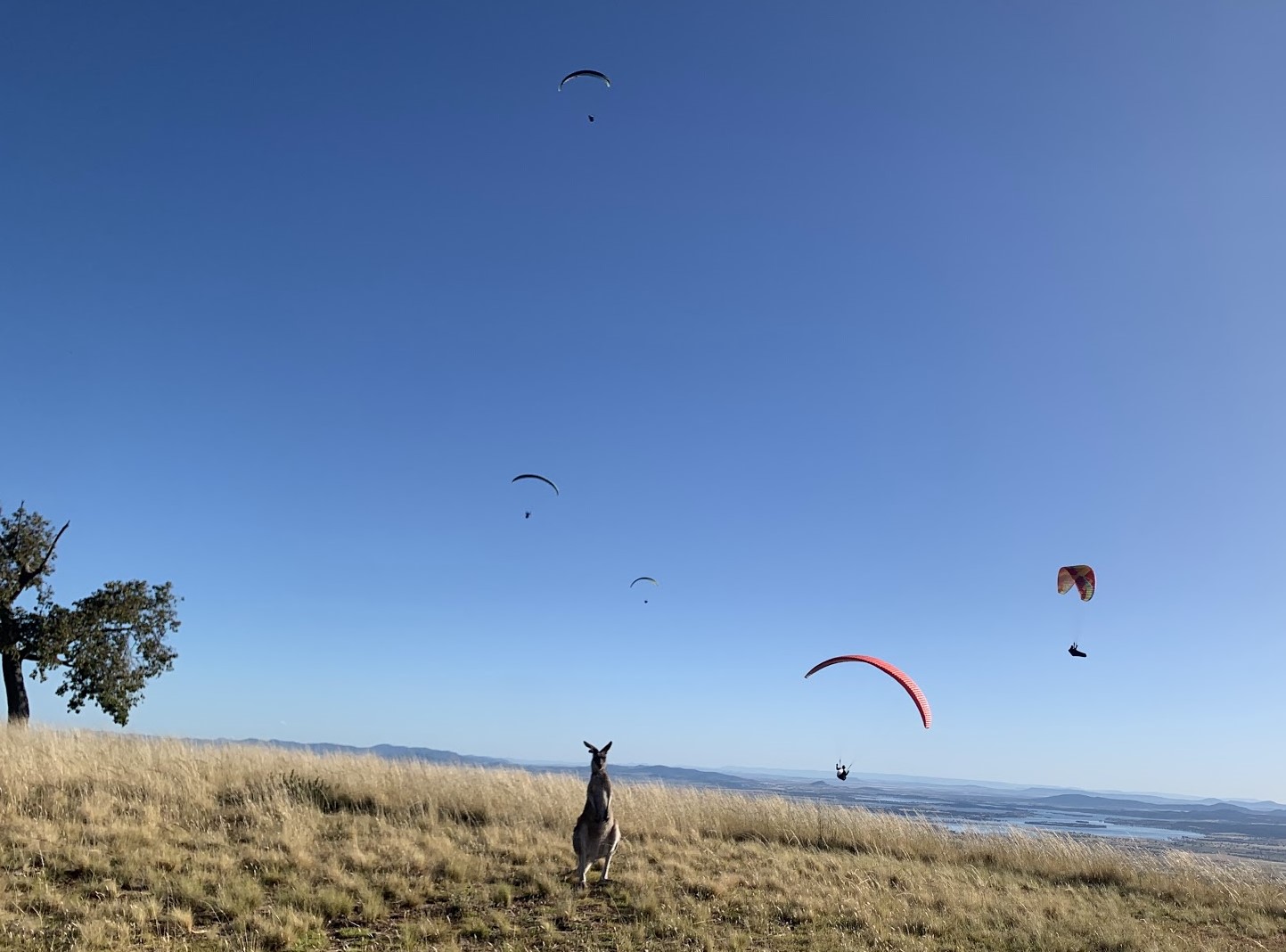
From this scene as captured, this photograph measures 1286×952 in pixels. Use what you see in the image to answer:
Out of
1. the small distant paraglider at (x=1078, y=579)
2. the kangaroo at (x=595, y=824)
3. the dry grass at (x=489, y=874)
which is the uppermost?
the small distant paraglider at (x=1078, y=579)

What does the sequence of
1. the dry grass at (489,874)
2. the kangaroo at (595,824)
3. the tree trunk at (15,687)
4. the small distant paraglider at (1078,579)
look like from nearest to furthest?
the dry grass at (489,874) → the kangaroo at (595,824) → the small distant paraglider at (1078,579) → the tree trunk at (15,687)

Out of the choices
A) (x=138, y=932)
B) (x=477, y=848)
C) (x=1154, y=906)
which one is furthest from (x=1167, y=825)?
(x=138, y=932)

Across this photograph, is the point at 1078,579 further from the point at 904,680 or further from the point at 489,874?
the point at 489,874

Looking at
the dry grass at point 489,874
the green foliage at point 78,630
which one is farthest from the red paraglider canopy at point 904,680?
the green foliage at point 78,630

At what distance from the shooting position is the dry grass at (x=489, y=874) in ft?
33.5

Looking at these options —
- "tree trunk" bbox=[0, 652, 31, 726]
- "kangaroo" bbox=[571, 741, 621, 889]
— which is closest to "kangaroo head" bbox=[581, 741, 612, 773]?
"kangaroo" bbox=[571, 741, 621, 889]

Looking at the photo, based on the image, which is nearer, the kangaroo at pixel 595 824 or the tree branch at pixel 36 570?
the kangaroo at pixel 595 824

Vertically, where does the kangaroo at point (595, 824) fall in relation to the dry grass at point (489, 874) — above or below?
above

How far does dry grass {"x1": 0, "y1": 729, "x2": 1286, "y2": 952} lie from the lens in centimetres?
1021

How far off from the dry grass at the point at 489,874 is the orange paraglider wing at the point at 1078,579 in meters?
6.56

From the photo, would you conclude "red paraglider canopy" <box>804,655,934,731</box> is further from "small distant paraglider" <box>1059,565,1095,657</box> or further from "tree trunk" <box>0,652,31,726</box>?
"tree trunk" <box>0,652,31,726</box>

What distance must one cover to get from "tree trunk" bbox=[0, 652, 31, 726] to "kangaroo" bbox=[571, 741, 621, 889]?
79.2 feet

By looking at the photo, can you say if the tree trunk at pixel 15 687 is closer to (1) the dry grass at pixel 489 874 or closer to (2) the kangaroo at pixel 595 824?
(1) the dry grass at pixel 489 874

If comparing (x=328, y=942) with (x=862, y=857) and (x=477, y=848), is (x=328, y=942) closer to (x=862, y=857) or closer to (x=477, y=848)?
(x=477, y=848)
